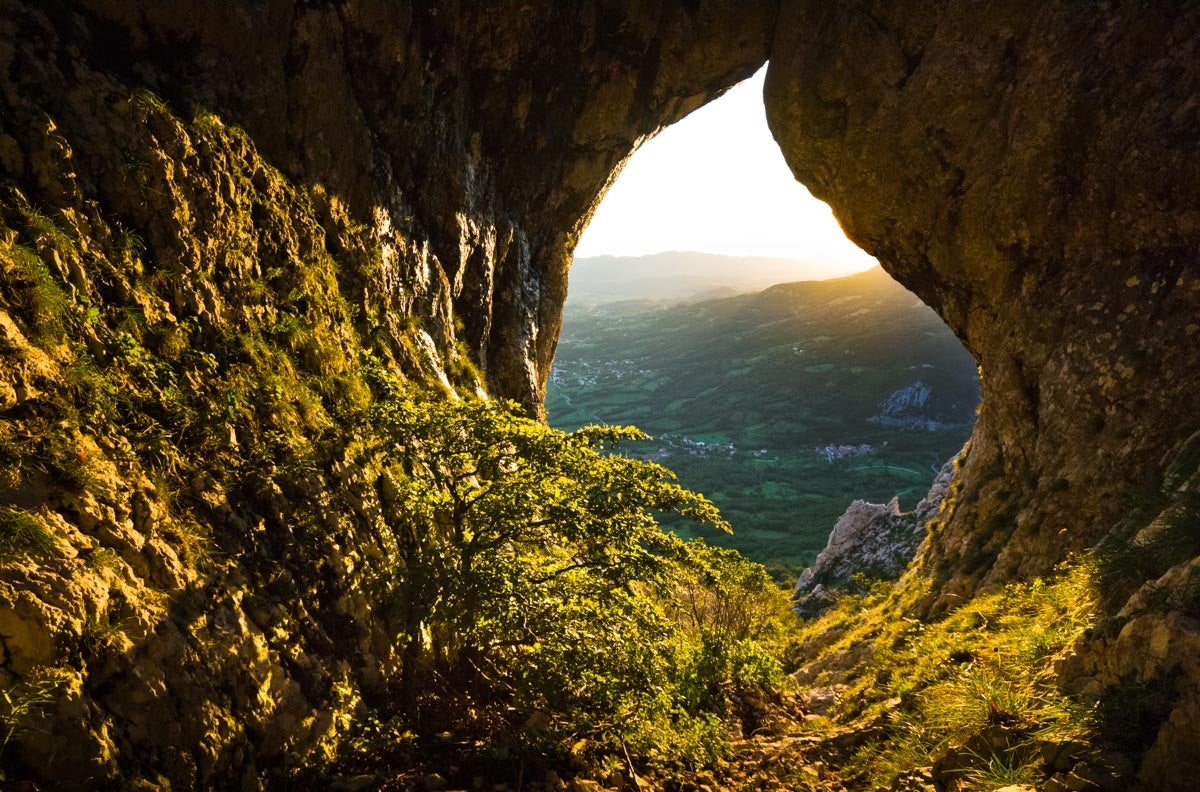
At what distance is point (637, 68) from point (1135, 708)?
22352mm

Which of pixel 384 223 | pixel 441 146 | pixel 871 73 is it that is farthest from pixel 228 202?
pixel 871 73

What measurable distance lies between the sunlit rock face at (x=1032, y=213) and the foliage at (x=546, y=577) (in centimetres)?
1079

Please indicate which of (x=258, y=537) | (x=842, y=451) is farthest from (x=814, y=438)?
(x=258, y=537)

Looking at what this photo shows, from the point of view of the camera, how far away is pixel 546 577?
291 inches

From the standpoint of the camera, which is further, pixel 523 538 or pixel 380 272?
pixel 380 272

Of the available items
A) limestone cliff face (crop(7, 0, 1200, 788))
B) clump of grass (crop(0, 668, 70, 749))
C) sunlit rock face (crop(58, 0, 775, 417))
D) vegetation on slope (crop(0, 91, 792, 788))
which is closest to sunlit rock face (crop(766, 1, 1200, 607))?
limestone cliff face (crop(7, 0, 1200, 788))

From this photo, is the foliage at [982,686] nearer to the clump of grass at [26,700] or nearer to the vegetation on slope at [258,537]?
the vegetation on slope at [258,537]

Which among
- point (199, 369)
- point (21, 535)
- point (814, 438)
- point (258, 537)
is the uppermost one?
point (199, 369)

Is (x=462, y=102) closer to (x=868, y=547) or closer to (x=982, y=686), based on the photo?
(x=982, y=686)

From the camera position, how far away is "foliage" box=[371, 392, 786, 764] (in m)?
7.18

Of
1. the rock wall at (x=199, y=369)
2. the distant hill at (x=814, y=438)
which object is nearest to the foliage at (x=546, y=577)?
the rock wall at (x=199, y=369)

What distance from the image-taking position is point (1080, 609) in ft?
23.3

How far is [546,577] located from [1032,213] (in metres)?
16.9

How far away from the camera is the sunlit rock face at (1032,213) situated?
42.5 feet
